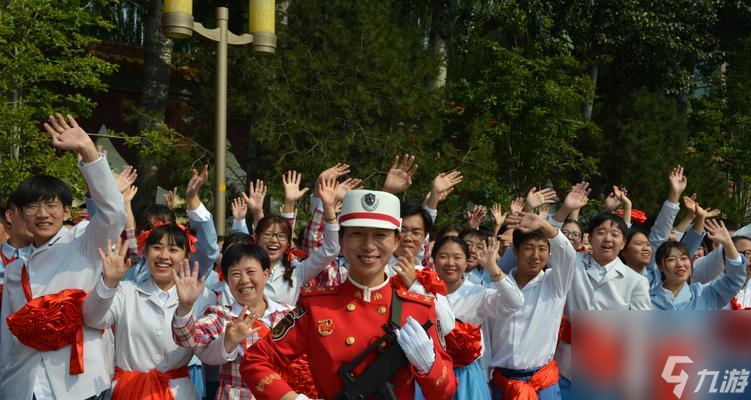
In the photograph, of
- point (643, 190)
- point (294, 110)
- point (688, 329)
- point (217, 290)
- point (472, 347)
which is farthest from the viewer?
point (643, 190)

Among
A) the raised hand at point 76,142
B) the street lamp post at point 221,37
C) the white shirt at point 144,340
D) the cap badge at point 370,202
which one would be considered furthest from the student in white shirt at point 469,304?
the street lamp post at point 221,37

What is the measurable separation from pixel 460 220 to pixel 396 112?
2366 millimetres

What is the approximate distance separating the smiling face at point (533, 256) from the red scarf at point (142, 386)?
8.20 feet

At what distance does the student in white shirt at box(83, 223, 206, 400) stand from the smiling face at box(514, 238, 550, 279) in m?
2.33

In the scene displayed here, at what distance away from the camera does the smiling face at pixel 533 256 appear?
228 inches

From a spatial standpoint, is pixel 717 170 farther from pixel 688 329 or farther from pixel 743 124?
pixel 688 329

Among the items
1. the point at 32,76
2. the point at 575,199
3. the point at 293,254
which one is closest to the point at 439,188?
the point at 575,199

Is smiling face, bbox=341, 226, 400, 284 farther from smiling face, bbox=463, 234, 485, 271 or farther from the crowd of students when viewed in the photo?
smiling face, bbox=463, 234, 485, 271

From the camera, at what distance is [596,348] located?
2.32m

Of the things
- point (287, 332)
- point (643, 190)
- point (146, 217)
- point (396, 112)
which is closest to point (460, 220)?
point (396, 112)

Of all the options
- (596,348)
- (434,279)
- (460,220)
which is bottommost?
(460,220)

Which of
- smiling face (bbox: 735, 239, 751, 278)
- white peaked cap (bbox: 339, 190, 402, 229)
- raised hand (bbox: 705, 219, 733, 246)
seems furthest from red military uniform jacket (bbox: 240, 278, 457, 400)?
smiling face (bbox: 735, 239, 751, 278)

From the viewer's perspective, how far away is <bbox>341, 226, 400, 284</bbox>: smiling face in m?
3.30

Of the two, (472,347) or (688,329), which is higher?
(688,329)
